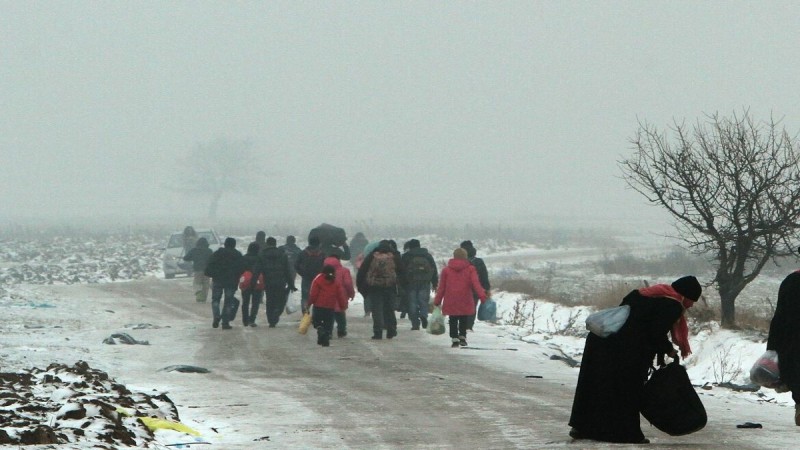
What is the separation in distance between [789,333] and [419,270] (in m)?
12.8

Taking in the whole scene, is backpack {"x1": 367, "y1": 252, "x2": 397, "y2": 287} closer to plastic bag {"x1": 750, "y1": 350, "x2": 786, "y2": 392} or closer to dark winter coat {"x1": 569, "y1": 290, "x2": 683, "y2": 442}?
plastic bag {"x1": 750, "y1": 350, "x2": 786, "y2": 392}

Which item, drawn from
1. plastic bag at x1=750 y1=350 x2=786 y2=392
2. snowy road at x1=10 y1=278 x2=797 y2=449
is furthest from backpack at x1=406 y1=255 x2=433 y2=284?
plastic bag at x1=750 y1=350 x2=786 y2=392

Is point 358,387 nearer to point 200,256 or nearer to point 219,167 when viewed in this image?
point 200,256

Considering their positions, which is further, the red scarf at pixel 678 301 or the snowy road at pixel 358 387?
the snowy road at pixel 358 387

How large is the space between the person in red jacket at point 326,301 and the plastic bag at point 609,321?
34.8 feet

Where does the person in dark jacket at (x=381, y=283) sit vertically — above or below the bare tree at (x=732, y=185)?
below

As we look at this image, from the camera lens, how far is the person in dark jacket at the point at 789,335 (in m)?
10.3

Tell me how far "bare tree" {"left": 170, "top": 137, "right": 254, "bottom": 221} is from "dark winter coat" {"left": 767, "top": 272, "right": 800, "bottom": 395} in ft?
419

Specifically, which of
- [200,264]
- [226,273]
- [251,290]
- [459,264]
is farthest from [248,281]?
[200,264]

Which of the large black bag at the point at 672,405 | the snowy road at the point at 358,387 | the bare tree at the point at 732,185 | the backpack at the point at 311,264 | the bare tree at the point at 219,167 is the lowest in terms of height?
the snowy road at the point at 358,387

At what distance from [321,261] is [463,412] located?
11.6 m

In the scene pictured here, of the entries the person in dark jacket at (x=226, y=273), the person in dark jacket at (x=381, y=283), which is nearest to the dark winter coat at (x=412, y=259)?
the person in dark jacket at (x=381, y=283)

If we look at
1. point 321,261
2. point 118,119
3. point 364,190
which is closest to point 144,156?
point 118,119

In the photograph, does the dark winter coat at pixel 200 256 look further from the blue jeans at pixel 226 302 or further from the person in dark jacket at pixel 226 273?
the person in dark jacket at pixel 226 273
